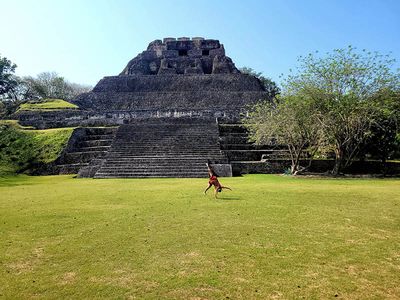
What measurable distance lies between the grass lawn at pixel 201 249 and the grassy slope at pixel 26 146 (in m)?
11.2

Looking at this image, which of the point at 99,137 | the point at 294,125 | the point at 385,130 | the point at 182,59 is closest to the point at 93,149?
the point at 99,137

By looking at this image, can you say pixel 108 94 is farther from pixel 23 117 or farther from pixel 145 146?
pixel 145 146

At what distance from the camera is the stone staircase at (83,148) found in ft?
59.1

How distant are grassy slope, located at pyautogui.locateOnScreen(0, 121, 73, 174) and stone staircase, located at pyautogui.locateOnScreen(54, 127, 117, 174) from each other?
0.43 metres

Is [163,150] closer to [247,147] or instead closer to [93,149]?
[93,149]

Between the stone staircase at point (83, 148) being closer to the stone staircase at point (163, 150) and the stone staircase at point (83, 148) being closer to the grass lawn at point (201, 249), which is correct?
the stone staircase at point (163, 150)

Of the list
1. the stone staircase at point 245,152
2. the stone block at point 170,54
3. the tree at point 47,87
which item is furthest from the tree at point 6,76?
the stone staircase at point 245,152

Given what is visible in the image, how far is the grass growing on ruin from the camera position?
27.4 meters

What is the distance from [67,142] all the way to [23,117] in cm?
792

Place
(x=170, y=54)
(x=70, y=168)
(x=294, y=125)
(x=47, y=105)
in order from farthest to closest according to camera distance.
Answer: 1. (x=170, y=54)
2. (x=47, y=105)
3. (x=70, y=168)
4. (x=294, y=125)

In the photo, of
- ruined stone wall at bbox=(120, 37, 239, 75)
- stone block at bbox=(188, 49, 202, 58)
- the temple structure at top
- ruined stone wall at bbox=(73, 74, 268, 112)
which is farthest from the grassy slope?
stone block at bbox=(188, 49, 202, 58)

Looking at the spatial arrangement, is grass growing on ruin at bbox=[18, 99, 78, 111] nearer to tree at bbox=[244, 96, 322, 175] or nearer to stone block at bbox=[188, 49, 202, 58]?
stone block at bbox=[188, 49, 202, 58]

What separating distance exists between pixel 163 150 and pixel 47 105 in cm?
1494

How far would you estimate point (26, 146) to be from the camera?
65.6 ft
